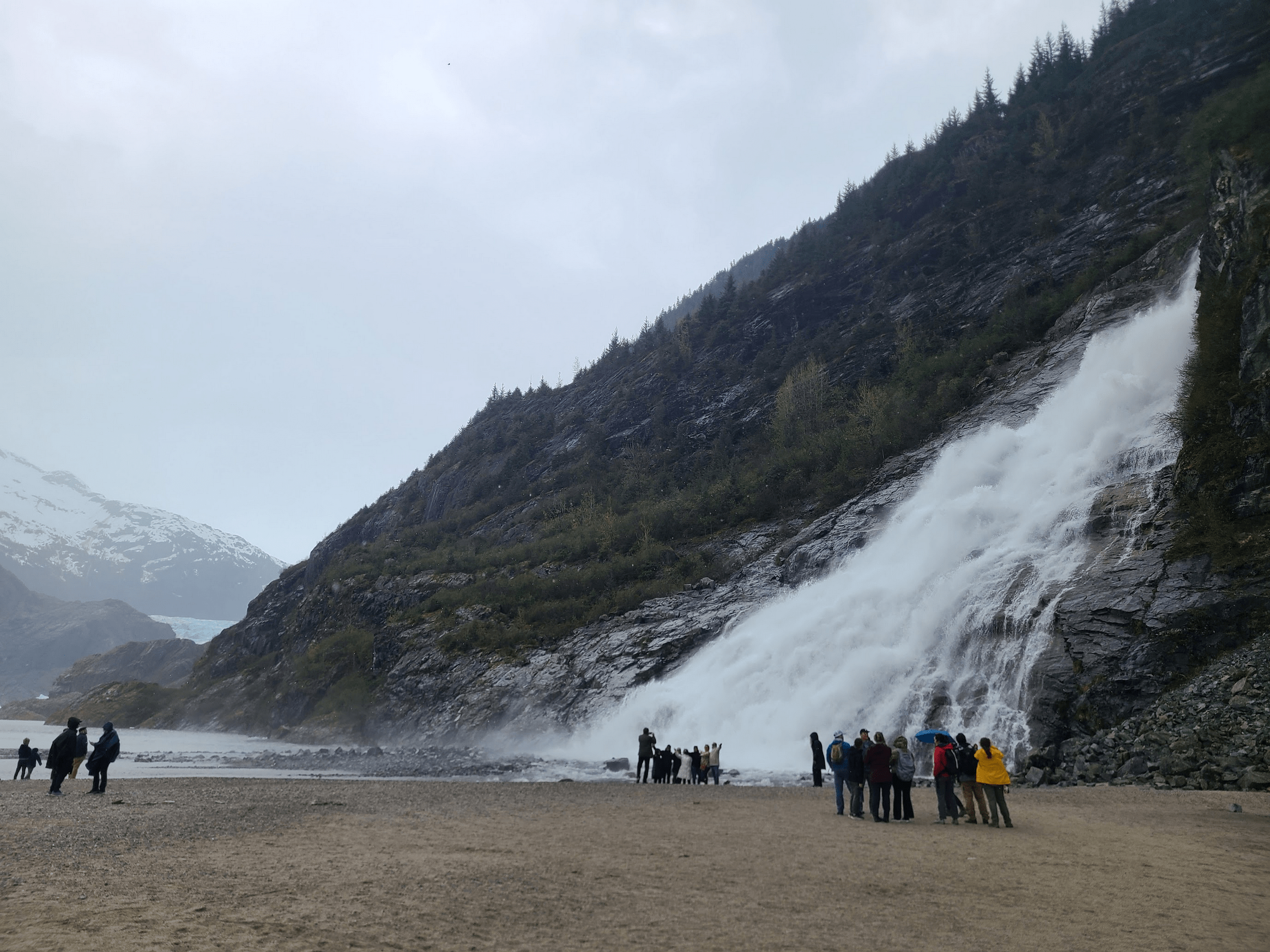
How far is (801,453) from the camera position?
60344 millimetres

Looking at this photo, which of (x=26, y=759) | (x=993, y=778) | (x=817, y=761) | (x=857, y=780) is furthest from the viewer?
(x=26, y=759)

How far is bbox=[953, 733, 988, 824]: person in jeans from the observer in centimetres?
1401

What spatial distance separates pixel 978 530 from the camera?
120ft

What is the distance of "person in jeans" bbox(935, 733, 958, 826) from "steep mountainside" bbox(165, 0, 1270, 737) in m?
10.7

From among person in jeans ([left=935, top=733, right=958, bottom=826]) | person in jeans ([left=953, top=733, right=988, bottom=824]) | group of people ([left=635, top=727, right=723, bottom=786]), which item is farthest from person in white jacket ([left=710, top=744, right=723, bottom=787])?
person in jeans ([left=953, top=733, right=988, bottom=824])

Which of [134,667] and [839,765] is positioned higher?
[839,765]

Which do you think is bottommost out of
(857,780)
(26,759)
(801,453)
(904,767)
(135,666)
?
(26,759)

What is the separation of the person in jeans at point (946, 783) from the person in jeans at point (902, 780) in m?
0.54

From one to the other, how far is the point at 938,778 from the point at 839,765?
2.14m

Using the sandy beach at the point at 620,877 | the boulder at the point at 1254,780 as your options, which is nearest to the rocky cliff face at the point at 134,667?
the sandy beach at the point at 620,877

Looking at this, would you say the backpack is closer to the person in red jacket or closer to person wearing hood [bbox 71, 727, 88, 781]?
the person in red jacket

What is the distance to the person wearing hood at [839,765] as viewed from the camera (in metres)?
15.9

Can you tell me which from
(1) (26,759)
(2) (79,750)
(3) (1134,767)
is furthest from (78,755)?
(3) (1134,767)

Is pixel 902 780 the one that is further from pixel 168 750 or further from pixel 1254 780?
pixel 168 750
